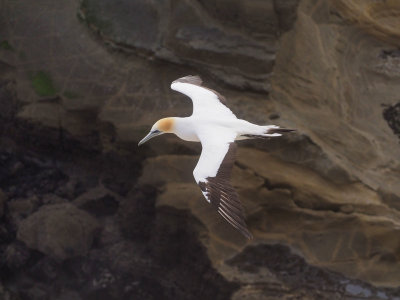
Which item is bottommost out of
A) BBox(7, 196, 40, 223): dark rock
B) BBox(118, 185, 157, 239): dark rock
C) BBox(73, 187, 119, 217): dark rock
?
BBox(7, 196, 40, 223): dark rock

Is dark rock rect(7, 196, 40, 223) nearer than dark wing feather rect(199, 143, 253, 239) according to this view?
No

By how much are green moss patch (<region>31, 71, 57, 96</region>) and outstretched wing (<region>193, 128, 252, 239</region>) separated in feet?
8.52

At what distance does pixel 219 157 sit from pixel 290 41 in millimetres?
2214

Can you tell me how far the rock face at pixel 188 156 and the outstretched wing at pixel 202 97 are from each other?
1.34 ft

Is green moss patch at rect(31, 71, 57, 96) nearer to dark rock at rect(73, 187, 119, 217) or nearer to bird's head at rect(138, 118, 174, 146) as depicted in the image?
dark rock at rect(73, 187, 119, 217)

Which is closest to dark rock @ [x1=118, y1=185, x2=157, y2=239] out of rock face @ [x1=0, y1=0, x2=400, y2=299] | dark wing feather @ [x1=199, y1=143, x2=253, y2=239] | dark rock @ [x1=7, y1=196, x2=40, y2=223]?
rock face @ [x1=0, y1=0, x2=400, y2=299]

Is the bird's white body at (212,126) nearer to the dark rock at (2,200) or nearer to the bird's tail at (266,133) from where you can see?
the bird's tail at (266,133)

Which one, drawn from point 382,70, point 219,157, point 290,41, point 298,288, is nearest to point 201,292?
point 298,288

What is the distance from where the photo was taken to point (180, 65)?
282 inches

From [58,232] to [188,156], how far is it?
1392 mm

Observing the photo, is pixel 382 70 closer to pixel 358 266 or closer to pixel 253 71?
pixel 253 71

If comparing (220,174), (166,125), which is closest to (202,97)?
(166,125)

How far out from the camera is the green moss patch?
7.79 meters

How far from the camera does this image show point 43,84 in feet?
25.7
